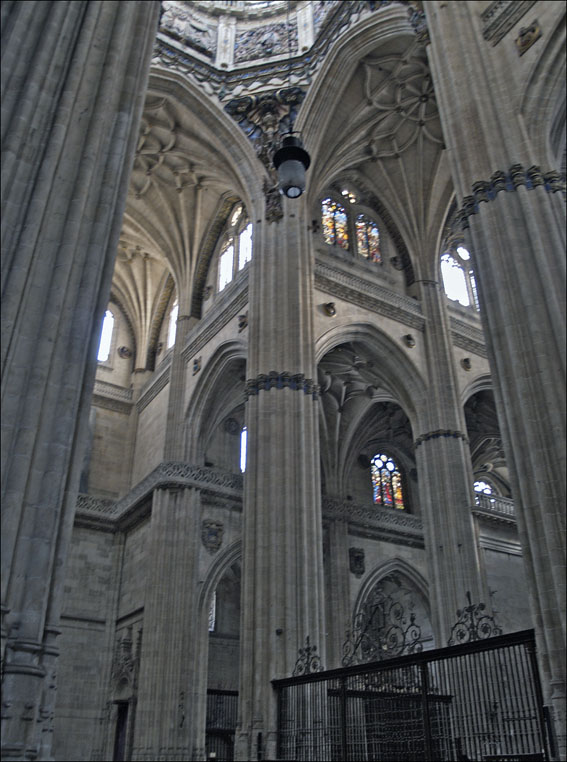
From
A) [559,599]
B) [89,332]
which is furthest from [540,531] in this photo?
[89,332]

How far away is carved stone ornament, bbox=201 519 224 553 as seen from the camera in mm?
19077

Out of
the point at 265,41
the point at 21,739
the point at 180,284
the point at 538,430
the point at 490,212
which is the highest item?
the point at 265,41

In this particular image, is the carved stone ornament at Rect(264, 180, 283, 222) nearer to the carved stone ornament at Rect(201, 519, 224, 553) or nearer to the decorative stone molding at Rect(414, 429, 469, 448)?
the decorative stone molding at Rect(414, 429, 469, 448)

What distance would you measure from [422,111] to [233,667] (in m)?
16.8

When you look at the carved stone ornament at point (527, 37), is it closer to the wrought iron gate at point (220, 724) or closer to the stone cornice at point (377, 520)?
the stone cornice at point (377, 520)

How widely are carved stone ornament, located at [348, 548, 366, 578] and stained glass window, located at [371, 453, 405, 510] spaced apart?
3.34m

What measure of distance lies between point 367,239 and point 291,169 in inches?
484

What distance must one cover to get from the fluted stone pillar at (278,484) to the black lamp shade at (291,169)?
250 inches

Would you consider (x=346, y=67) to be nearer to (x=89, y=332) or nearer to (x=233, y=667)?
(x=89, y=332)

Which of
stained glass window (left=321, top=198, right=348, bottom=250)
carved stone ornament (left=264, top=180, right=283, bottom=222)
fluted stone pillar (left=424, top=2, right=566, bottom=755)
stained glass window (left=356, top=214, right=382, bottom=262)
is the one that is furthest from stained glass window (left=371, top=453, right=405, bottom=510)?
fluted stone pillar (left=424, top=2, right=566, bottom=755)

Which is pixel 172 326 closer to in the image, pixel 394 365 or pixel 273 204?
pixel 273 204

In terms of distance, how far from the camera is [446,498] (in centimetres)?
1688

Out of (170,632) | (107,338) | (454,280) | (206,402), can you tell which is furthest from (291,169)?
(107,338)

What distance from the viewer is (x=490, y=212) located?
403 inches
